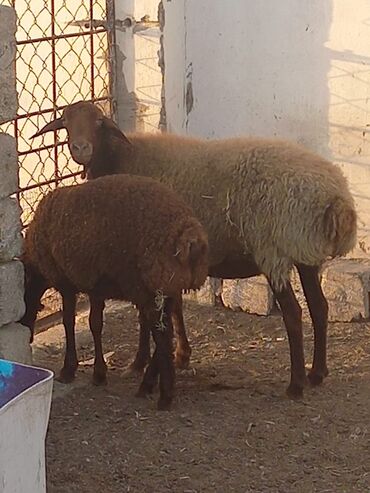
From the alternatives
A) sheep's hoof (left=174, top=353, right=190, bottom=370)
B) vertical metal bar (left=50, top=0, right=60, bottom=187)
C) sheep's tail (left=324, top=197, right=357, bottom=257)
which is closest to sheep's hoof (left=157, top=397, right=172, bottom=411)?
sheep's hoof (left=174, top=353, right=190, bottom=370)

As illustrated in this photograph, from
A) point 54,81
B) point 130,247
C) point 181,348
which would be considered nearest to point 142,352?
point 181,348

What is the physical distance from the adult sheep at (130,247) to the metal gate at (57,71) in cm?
158

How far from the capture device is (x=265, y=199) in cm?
540

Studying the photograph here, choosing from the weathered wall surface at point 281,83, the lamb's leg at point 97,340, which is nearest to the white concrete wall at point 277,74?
the weathered wall surface at point 281,83

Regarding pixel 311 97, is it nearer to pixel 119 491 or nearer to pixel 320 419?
pixel 320 419

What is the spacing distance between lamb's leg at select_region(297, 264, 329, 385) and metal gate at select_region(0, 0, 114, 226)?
207cm

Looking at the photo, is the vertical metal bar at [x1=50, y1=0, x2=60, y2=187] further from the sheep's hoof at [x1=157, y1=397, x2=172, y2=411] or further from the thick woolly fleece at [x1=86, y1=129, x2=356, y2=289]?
the sheep's hoof at [x1=157, y1=397, x2=172, y2=411]

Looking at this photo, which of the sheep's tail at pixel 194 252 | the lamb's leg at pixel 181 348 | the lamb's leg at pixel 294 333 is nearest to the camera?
the sheep's tail at pixel 194 252

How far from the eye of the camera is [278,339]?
6.70m

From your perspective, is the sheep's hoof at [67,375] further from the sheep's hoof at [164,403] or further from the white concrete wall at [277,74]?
the white concrete wall at [277,74]

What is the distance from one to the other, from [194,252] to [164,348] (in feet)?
1.67

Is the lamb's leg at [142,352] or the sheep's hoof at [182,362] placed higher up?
the lamb's leg at [142,352]

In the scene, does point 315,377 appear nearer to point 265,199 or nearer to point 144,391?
point 144,391

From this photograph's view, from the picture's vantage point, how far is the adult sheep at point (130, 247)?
5059 millimetres
